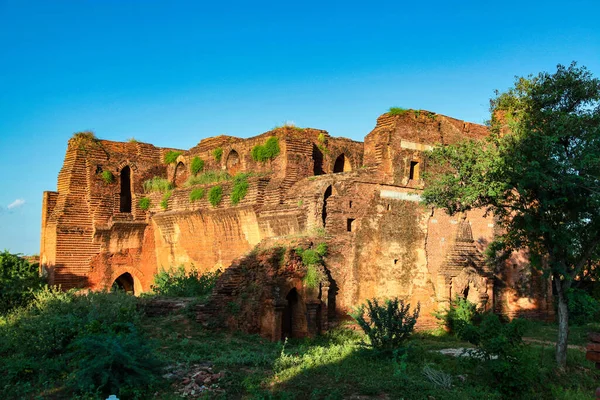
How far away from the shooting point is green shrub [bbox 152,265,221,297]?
17453mm

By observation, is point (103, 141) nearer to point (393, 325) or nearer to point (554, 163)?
point (393, 325)

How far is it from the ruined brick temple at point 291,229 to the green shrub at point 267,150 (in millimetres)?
213

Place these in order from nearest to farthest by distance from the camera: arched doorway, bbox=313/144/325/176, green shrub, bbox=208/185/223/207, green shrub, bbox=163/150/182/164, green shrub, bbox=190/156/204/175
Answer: green shrub, bbox=208/185/223/207 → arched doorway, bbox=313/144/325/176 → green shrub, bbox=190/156/204/175 → green shrub, bbox=163/150/182/164

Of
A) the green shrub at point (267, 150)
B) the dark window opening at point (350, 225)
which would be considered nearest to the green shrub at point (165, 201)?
the green shrub at point (267, 150)

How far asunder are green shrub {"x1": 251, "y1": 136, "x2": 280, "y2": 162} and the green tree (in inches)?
276

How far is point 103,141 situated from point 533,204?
17.0 metres

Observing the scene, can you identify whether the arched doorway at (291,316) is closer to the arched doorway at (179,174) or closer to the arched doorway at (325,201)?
the arched doorway at (325,201)

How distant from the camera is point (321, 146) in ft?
66.9

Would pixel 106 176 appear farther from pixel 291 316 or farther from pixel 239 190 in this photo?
pixel 291 316

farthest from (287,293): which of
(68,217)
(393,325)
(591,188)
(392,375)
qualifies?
(68,217)

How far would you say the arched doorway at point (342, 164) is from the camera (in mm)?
21125

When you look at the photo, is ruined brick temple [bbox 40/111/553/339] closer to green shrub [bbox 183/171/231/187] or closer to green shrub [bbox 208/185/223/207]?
green shrub [bbox 208/185/223/207]

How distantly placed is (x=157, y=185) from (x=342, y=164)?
7.34 meters

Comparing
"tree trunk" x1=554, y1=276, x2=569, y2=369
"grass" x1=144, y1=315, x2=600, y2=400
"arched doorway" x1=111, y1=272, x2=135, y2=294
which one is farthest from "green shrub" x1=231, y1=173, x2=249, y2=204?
"tree trunk" x1=554, y1=276, x2=569, y2=369
